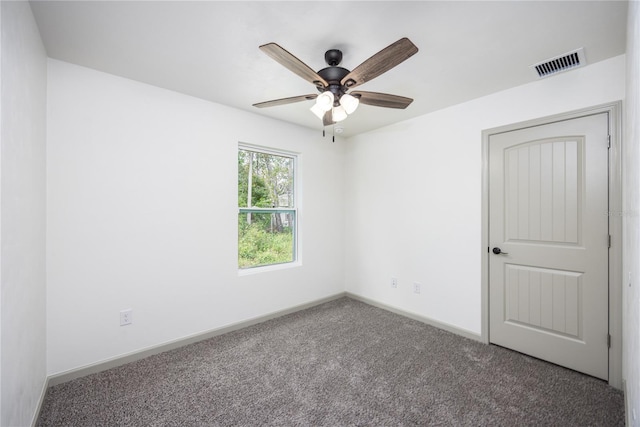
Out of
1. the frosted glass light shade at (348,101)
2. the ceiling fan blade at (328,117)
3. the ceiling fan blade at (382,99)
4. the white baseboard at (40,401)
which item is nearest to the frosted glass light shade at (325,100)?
the frosted glass light shade at (348,101)

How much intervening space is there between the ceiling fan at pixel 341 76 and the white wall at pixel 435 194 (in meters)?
1.19

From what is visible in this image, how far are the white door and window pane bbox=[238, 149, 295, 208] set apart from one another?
2.32m

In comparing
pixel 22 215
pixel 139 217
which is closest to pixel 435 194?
pixel 139 217

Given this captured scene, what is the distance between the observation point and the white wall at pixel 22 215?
49.7 inches

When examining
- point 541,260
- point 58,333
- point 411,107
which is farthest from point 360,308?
point 58,333

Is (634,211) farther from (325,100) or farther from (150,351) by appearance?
(150,351)

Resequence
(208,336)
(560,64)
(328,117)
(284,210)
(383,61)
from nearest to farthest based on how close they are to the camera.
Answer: (383,61)
(560,64)
(328,117)
(208,336)
(284,210)

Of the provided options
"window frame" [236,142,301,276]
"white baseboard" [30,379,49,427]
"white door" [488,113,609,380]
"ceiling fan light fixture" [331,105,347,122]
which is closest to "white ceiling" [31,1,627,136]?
"ceiling fan light fixture" [331,105,347,122]

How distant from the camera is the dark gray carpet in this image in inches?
71.1

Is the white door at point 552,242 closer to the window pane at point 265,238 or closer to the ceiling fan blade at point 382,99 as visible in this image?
the ceiling fan blade at point 382,99

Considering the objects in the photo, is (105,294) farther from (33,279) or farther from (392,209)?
(392,209)

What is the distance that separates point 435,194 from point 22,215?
132 inches

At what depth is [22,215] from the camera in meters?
1.52

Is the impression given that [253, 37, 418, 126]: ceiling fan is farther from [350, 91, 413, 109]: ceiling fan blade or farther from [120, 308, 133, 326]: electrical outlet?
[120, 308, 133, 326]: electrical outlet
